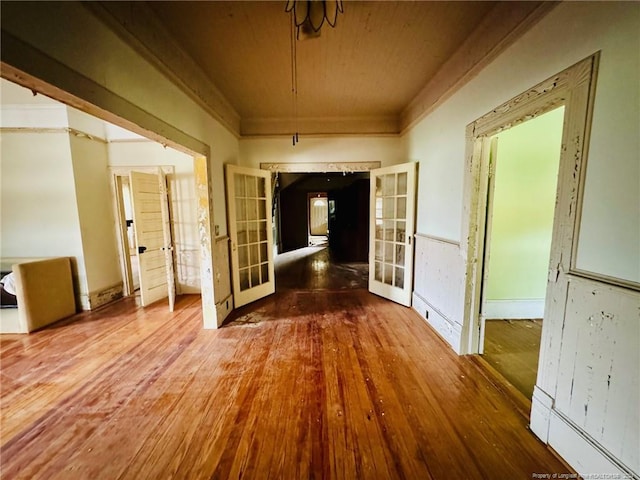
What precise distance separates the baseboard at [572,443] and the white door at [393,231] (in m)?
1.99

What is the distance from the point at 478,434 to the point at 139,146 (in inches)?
205

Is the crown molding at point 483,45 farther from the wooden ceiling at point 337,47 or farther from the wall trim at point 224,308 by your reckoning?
the wall trim at point 224,308

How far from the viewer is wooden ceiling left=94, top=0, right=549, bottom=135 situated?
5.61 ft

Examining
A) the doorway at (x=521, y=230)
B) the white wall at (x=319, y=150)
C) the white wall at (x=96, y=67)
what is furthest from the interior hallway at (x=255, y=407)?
the white wall at (x=319, y=150)

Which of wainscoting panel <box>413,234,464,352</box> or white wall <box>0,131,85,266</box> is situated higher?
white wall <box>0,131,85,266</box>

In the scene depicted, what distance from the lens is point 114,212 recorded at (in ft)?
12.8

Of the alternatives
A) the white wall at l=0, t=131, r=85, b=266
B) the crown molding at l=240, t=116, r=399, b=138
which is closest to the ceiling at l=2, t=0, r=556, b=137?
the crown molding at l=240, t=116, r=399, b=138

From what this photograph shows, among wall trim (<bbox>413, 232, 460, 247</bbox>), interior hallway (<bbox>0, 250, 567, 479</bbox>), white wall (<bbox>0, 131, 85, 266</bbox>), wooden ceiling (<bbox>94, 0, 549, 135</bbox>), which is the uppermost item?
wooden ceiling (<bbox>94, 0, 549, 135</bbox>)

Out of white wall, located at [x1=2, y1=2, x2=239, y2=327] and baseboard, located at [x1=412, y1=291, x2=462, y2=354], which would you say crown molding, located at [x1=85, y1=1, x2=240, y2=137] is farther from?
baseboard, located at [x1=412, y1=291, x2=462, y2=354]

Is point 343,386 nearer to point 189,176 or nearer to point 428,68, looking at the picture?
point 428,68

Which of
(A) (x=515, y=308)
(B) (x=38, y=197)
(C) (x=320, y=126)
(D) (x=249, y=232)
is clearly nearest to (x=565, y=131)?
(A) (x=515, y=308)

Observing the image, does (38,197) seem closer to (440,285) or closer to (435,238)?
(435,238)

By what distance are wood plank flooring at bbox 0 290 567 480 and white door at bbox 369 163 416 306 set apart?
0.90 m

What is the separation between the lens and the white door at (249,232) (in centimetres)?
340
